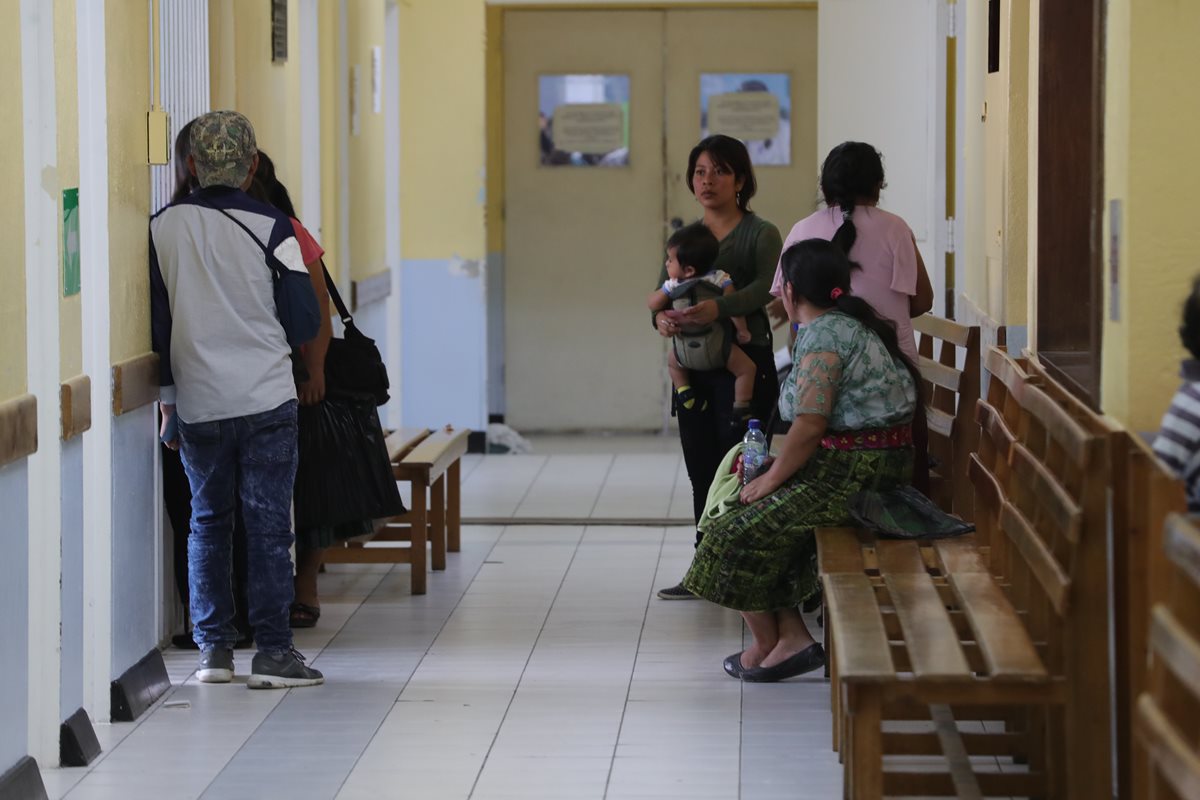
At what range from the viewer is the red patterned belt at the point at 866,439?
430 cm

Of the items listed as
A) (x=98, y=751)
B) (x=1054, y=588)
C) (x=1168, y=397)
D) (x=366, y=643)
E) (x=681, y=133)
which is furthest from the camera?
(x=681, y=133)

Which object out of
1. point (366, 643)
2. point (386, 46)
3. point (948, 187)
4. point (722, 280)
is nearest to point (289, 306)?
point (366, 643)

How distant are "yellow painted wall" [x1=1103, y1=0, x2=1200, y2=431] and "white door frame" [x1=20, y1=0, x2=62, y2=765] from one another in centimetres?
218

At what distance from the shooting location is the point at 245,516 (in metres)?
4.57

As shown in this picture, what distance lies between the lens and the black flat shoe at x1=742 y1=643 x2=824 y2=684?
4609 millimetres

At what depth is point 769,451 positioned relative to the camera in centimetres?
475

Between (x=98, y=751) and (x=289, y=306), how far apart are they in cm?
119

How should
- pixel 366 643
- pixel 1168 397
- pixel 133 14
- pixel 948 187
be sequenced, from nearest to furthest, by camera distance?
pixel 1168 397 < pixel 133 14 < pixel 366 643 < pixel 948 187

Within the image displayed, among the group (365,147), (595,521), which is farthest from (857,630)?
(365,147)

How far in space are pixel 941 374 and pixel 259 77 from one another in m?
2.45

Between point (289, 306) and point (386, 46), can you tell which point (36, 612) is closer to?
point (289, 306)

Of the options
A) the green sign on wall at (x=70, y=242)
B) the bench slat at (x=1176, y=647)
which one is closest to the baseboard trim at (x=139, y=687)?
the green sign on wall at (x=70, y=242)

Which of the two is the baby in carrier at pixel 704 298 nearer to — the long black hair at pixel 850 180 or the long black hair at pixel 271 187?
the long black hair at pixel 850 180

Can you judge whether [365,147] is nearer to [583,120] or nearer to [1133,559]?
[583,120]
